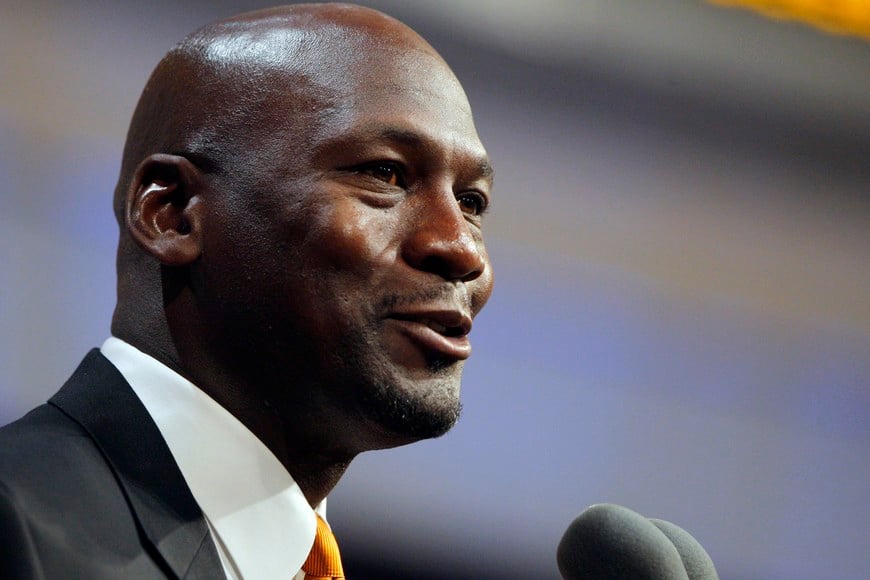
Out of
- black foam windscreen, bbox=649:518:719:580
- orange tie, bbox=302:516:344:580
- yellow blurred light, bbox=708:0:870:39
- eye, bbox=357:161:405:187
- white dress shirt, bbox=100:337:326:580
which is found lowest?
orange tie, bbox=302:516:344:580

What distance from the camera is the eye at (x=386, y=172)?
4.91 ft

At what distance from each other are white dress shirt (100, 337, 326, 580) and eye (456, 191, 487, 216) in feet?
1.37

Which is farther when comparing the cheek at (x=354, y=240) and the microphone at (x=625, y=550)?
the cheek at (x=354, y=240)

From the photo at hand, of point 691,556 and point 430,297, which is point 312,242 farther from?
point 691,556

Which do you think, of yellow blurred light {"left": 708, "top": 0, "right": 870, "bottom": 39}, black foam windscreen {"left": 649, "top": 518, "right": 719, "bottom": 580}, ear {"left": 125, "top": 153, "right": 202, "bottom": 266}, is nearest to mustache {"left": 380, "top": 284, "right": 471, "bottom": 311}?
ear {"left": 125, "top": 153, "right": 202, "bottom": 266}

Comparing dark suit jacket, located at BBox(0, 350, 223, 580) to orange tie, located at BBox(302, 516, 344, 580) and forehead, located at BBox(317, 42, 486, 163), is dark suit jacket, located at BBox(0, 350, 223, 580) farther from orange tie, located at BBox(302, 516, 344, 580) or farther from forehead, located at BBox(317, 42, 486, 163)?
forehead, located at BBox(317, 42, 486, 163)

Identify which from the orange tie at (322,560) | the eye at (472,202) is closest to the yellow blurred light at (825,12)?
the eye at (472,202)

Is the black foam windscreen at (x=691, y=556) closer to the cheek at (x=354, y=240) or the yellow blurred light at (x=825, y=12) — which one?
the cheek at (x=354, y=240)

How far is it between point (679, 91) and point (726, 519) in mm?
1413

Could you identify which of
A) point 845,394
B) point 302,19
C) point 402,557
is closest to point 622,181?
point 845,394

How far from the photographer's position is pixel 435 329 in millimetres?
1470

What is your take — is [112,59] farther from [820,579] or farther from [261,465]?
[820,579]

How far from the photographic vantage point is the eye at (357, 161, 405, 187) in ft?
4.91

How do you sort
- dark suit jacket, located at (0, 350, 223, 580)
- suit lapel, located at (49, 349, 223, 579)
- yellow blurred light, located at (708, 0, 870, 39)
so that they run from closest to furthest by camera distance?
dark suit jacket, located at (0, 350, 223, 580) → suit lapel, located at (49, 349, 223, 579) → yellow blurred light, located at (708, 0, 870, 39)
